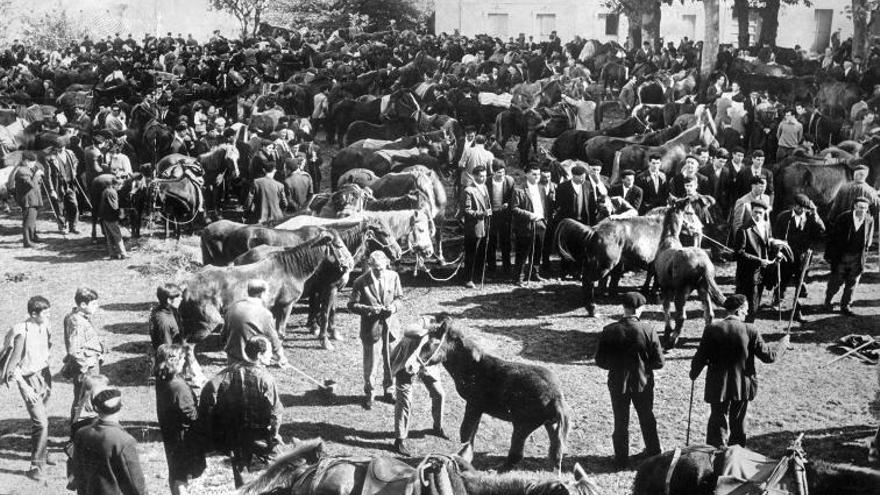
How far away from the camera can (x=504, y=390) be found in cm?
741

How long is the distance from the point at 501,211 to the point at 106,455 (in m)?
8.34

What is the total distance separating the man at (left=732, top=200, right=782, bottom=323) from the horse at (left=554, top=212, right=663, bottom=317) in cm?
131

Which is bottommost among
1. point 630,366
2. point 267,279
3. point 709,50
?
point 630,366

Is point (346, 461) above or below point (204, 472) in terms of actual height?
above

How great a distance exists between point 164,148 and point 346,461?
1455 cm

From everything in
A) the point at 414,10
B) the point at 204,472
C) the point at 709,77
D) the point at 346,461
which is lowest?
the point at 204,472

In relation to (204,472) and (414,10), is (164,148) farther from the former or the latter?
(414,10)

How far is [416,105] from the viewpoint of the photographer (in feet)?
73.3

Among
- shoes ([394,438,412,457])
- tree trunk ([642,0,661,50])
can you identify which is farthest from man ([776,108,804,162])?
tree trunk ([642,0,661,50])

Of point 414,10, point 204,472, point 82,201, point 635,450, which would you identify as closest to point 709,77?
point 82,201

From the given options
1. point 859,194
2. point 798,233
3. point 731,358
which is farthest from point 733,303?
point 859,194

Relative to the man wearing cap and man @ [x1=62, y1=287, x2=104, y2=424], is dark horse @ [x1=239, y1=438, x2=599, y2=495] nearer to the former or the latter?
man @ [x1=62, y1=287, x2=104, y2=424]

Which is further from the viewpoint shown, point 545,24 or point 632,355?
point 545,24

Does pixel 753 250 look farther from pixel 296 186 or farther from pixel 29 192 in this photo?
pixel 29 192
